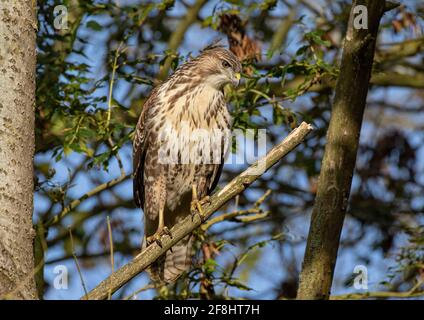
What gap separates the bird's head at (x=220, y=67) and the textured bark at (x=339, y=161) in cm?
97

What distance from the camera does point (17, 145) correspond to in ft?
13.2

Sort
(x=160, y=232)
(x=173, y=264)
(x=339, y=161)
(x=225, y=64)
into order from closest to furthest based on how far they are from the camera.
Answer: (x=339, y=161), (x=160, y=232), (x=225, y=64), (x=173, y=264)

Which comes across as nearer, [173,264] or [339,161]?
[339,161]

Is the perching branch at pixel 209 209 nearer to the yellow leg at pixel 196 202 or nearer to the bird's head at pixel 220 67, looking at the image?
the yellow leg at pixel 196 202

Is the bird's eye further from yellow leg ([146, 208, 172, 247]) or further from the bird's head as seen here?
yellow leg ([146, 208, 172, 247])

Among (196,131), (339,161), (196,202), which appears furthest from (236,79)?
(339,161)

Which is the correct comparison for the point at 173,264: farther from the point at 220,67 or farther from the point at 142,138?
the point at 220,67

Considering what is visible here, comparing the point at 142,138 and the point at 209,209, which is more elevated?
the point at 142,138

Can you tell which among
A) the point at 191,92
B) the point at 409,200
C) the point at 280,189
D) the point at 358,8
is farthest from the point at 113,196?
the point at 358,8

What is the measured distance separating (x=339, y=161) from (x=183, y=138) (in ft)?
3.96

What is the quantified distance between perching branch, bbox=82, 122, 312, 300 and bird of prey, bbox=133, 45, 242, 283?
932 mm

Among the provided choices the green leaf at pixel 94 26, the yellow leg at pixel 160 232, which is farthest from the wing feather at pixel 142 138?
the green leaf at pixel 94 26
